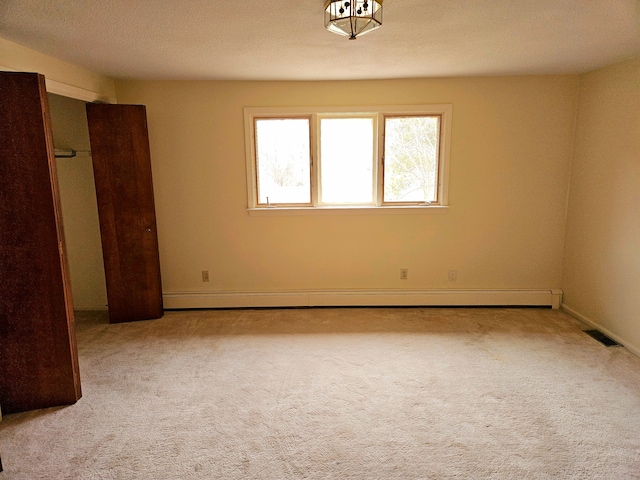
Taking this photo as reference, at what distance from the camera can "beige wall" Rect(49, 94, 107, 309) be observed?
3723 millimetres

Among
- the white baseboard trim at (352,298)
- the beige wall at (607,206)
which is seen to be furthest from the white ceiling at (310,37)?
the white baseboard trim at (352,298)

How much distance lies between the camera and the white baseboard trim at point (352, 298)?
13.1 feet

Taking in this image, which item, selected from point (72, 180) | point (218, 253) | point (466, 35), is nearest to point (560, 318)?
point (466, 35)

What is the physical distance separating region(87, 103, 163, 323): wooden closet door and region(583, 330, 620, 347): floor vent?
3.99 metres

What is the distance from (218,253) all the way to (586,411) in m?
3.29

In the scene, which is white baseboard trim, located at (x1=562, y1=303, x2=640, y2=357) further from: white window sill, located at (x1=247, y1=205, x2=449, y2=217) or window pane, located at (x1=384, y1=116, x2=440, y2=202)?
window pane, located at (x1=384, y1=116, x2=440, y2=202)

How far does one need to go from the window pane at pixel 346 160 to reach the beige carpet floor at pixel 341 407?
53.0 inches

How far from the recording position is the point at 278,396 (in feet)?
8.14

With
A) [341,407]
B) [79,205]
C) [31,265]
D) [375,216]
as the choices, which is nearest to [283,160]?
[375,216]

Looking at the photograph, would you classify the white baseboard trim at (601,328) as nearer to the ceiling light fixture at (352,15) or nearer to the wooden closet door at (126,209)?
the ceiling light fixture at (352,15)

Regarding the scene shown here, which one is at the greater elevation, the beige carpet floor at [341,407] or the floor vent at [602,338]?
the floor vent at [602,338]

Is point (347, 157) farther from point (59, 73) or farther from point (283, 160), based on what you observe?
point (59, 73)

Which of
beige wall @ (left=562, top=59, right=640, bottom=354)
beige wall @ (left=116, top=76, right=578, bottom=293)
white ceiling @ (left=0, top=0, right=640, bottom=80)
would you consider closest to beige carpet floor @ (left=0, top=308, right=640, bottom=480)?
beige wall @ (left=562, top=59, right=640, bottom=354)

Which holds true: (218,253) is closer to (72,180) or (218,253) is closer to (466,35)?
(72,180)
